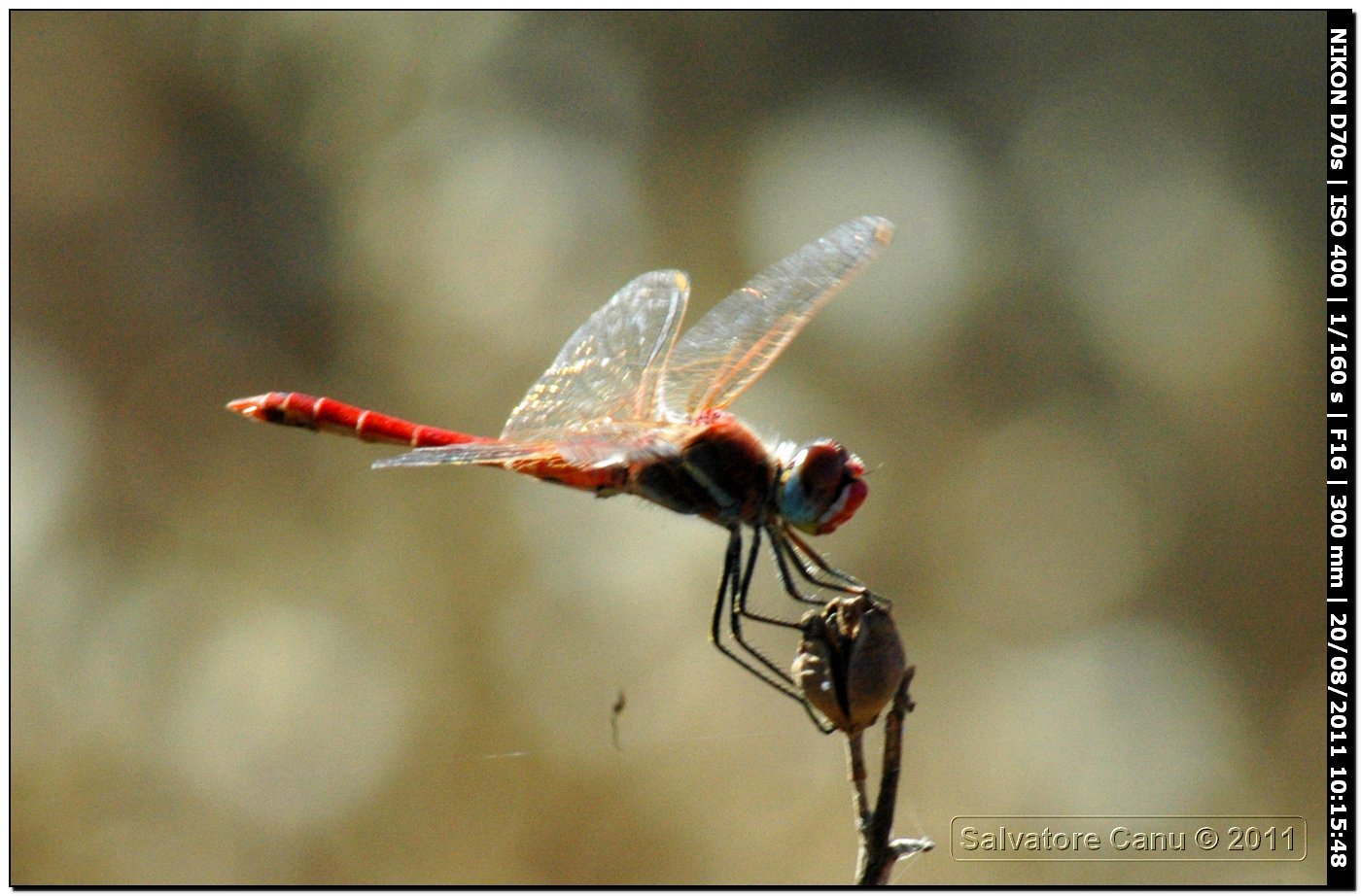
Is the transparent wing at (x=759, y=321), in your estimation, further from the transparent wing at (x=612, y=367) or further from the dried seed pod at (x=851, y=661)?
the dried seed pod at (x=851, y=661)

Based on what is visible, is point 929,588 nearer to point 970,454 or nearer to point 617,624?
point 970,454

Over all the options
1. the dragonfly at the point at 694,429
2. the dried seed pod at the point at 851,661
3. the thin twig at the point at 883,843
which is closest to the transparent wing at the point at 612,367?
the dragonfly at the point at 694,429

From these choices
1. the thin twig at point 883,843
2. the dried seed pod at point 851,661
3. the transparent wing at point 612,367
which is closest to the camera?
the thin twig at point 883,843

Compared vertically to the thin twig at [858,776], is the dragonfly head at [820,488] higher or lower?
higher

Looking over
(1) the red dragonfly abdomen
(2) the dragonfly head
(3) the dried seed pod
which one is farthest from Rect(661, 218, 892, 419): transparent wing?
(3) the dried seed pod

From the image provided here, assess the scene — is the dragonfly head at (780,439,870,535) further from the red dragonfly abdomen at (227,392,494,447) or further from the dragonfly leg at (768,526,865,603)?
the red dragonfly abdomen at (227,392,494,447)

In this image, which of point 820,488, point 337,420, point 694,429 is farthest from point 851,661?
point 337,420

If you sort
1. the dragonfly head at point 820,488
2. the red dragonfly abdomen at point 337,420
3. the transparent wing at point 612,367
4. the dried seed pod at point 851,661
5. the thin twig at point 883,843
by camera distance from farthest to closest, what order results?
the red dragonfly abdomen at point 337,420, the transparent wing at point 612,367, the dragonfly head at point 820,488, the dried seed pod at point 851,661, the thin twig at point 883,843
